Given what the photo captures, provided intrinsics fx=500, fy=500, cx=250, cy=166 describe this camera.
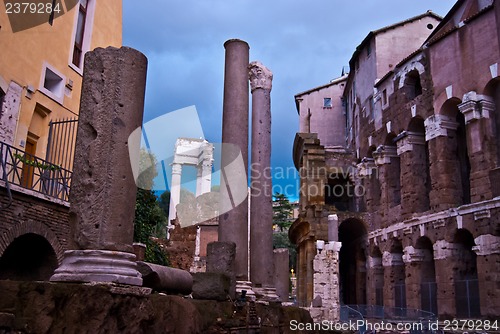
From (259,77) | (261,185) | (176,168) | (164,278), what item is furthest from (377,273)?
(164,278)

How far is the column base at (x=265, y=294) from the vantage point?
9.41m

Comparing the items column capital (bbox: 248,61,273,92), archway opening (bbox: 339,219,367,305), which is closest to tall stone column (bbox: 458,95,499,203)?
archway opening (bbox: 339,219,367,305)

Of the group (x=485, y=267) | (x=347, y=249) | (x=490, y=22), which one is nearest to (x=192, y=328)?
(x=485, y=267)

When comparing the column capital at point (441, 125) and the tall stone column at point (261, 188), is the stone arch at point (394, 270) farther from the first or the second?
the tall stone column at point (261, 188)

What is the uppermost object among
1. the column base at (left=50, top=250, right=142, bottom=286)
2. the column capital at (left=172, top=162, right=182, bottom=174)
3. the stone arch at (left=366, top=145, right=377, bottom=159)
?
the column capital at (left=172, top=162, right=182, bottom=174)

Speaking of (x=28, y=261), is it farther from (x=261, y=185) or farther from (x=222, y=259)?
(x=222, y=259)

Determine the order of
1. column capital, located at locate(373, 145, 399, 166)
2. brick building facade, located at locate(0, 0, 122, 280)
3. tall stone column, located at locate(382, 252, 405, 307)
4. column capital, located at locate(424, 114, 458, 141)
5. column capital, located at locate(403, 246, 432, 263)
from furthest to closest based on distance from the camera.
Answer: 1. column capital, located at locate(373, 145, 399, 166)
2. tall stone column, located at locate(382, 252, 405, 307)
3. column capital, located at locate(403, 246, 432, 263)
4. column capital, located at locate(424, 114, 458, 141)
5. brick building facade, located at locate(0, 0, 122, 280)

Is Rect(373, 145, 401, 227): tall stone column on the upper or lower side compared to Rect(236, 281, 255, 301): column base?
upper

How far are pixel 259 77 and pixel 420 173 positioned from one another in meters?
12.7

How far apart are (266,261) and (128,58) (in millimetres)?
6583

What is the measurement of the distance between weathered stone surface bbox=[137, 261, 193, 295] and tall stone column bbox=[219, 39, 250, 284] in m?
1.72

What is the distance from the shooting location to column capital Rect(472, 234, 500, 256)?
1625 centimetres

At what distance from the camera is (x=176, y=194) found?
115 feet

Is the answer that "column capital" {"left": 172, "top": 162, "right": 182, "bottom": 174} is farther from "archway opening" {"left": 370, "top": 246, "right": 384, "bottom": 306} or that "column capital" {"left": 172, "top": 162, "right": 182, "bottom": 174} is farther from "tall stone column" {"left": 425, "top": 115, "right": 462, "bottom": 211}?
"tall stone column" {"left": 425, "top": 115, "right": 462, "bottom": 211}
